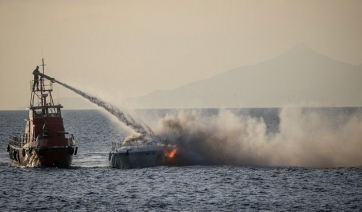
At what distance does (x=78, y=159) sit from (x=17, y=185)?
25522 mm

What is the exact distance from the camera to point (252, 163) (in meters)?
82.6

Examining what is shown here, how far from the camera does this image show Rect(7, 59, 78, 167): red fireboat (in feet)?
263

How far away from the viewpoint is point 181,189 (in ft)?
214

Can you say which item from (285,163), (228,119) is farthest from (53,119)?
(285,163)

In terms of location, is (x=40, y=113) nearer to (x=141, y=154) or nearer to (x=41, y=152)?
(x=41, y=152)

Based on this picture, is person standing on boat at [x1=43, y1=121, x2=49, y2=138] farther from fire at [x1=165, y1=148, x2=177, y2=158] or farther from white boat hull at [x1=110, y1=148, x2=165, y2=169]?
fire at [x1=165, y1=148, x2=177, y2=158]


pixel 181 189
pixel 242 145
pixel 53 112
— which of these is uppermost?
pixel 53 112

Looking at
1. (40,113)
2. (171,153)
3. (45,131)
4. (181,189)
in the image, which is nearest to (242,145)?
(171,153)

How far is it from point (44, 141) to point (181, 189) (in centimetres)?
2317

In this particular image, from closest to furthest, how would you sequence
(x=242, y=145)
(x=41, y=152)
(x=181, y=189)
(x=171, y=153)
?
(x=181, y=189)
(x=41, y=152)
(x=171, y=153)
(x=242, y=145)

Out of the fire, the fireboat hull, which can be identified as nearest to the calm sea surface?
the fireboat hull

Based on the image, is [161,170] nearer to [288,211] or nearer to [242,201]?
[242,201]

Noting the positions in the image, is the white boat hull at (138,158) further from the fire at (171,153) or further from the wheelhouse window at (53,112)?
the wheelhouse window at (53,112)

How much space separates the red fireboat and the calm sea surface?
4.80ft
